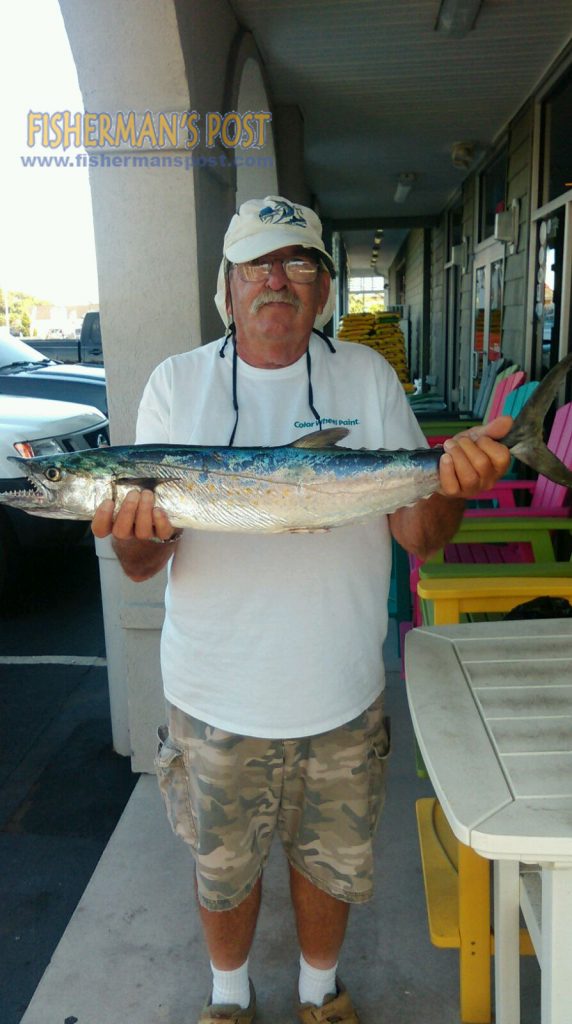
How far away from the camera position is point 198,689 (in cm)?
191

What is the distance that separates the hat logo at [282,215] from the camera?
1.89 meters

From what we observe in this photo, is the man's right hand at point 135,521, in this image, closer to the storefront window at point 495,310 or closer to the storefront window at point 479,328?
the storefront window at point 495,310

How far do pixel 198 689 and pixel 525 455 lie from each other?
0.92 m

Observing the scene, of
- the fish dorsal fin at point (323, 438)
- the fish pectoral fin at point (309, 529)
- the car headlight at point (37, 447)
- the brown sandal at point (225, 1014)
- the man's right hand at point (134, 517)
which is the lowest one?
the brown sandal at point (225, 1014)

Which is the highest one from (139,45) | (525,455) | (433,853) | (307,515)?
(139,45)

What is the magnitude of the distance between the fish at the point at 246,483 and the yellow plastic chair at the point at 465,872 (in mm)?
765

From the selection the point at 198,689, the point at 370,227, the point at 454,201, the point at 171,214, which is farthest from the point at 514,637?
the point at 370,227

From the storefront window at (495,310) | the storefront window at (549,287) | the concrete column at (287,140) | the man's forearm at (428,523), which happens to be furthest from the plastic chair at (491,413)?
the man's forearm at (428,523)

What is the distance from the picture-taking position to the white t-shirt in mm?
1841

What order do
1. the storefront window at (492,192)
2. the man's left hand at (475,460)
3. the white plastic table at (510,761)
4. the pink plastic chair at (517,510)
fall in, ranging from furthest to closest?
the storefront window at (492,192), the pink plastic chair at (517,510), the man's left hand at (475,460), the white plastic table at (510,761)

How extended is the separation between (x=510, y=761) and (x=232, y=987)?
121 centimetres

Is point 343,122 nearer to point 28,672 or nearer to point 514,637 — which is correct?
point 28,672

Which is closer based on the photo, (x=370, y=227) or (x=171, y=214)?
(x=171, y=214)

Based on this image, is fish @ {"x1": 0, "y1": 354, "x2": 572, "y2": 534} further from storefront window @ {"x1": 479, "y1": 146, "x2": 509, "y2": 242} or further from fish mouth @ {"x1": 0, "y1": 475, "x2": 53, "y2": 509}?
storefront window @ {"x1": 479, "y1": 146, "x2": 509, "y2": 242}
